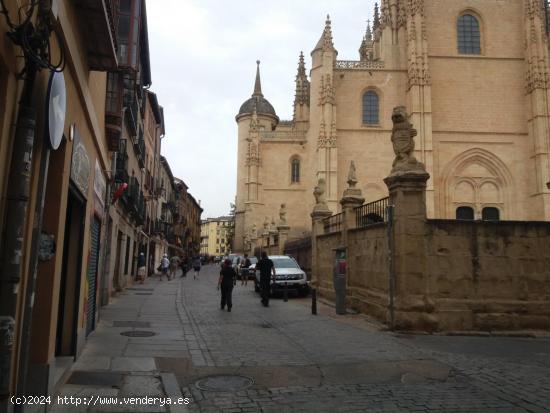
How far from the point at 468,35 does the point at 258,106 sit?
27379mm

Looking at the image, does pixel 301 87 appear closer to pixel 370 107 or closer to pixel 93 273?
pixel 370 107

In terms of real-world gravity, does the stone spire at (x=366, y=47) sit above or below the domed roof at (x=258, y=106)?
above

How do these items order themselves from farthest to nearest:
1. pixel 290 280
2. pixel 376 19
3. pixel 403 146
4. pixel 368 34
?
pixel 368 34 → pixel 376 19 → pixel 290 280 → pixel 403 146

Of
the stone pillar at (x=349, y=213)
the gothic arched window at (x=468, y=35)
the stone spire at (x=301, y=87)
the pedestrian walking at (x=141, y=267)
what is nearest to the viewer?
the stone pillar at (x=349, y=213)

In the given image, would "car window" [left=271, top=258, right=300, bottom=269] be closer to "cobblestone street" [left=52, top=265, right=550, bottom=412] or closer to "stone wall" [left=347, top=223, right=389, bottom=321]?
"stone wall" [left=347, top=223, right=389, bottom=321]

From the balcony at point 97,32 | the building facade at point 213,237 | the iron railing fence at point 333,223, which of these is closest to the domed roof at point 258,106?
the iron railing fence at point 333,223

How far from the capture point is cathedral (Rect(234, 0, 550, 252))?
132 ft

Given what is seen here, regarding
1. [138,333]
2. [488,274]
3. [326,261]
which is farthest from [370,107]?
[138,333]

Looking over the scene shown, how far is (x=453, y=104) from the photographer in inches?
1647

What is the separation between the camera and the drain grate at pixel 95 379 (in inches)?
221

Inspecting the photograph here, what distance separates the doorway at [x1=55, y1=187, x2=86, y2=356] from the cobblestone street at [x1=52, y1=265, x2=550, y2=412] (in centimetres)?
43

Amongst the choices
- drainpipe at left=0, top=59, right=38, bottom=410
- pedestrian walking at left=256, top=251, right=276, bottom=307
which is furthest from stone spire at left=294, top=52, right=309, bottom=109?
drainpipe at left=0, top=59, right=38, bottom=410

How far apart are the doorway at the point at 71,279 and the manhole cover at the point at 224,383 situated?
79.1 inches

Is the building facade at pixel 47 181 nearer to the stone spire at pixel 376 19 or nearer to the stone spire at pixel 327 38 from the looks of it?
the stone spire at pixel 327 38
